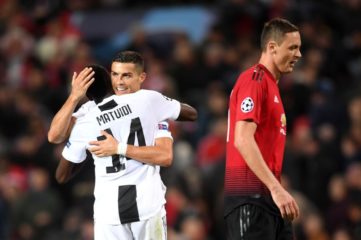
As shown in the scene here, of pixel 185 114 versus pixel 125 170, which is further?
pixel 185 114

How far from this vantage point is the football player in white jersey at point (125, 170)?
7125 millimetres

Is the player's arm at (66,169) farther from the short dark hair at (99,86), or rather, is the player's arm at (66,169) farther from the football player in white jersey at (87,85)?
the short dark hair at (99,86)

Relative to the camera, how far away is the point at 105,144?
23.4 ft

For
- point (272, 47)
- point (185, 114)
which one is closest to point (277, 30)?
point (272, 47)

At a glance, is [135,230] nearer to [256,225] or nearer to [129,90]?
[256,225]

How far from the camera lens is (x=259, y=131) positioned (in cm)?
693

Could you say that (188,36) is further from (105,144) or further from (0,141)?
(105,144)

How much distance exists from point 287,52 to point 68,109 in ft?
5.26

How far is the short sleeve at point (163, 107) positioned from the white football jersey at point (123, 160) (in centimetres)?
1

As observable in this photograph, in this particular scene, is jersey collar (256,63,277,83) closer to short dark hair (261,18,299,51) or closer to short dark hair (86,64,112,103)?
short dark hair (261,18,299,51)

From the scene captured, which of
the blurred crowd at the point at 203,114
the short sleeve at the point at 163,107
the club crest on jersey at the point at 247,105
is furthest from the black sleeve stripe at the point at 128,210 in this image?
the blurred crowd at the point at 203,114

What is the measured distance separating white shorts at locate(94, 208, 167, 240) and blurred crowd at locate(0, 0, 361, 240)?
14.2 feet

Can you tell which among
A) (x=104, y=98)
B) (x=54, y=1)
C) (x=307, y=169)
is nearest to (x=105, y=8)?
(x=54, y=1)

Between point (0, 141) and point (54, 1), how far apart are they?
12.2 ft
